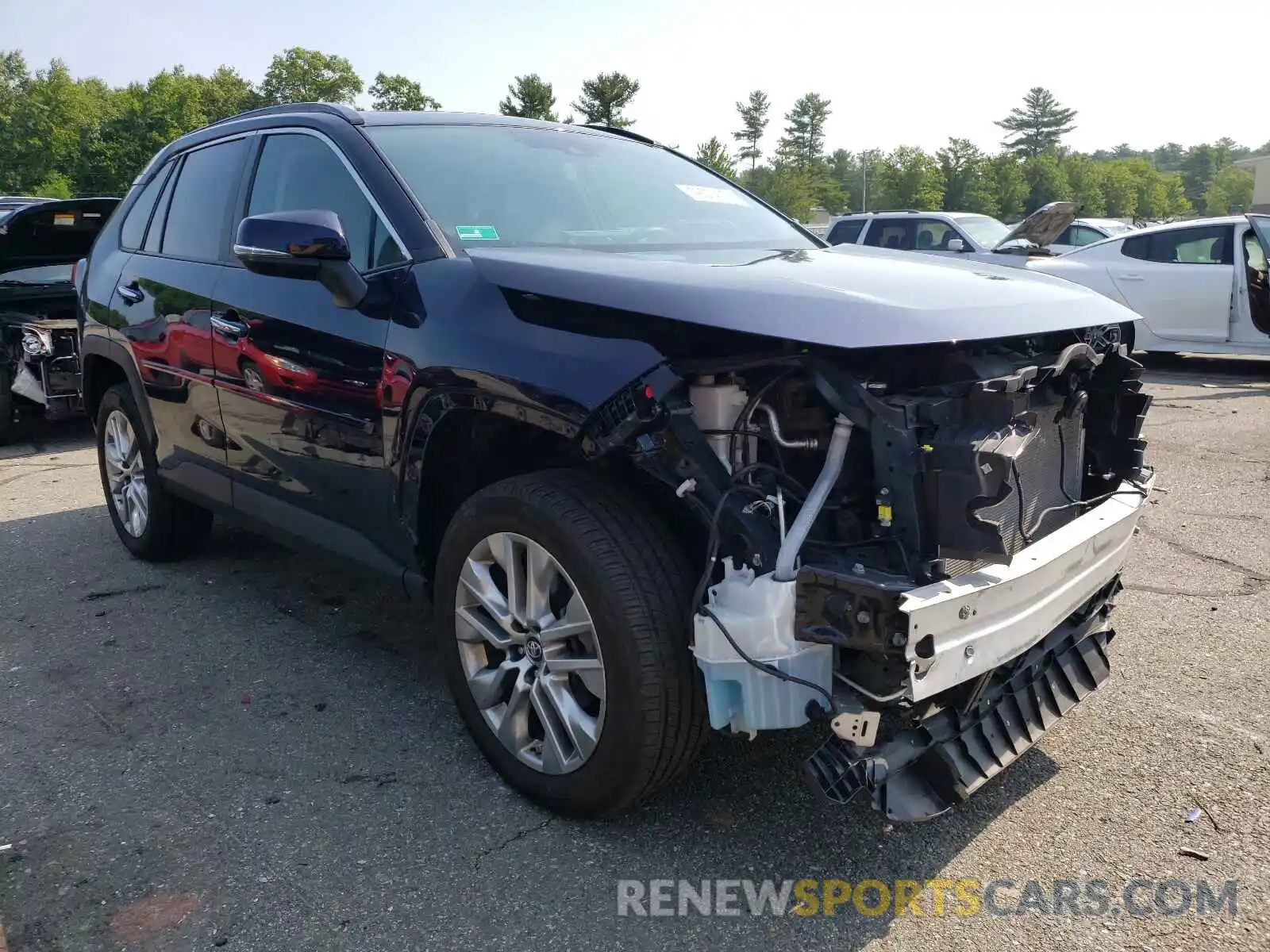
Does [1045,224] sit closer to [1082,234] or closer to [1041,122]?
[1082,234]

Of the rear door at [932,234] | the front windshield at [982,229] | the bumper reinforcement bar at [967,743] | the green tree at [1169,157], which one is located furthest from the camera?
the green tree at [1169,157]

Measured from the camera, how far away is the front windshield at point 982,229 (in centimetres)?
1238

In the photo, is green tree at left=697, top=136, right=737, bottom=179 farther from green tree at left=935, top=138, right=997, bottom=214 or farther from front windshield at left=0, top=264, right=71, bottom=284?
front windshield at left=0, top=264, right=71, bottom=284

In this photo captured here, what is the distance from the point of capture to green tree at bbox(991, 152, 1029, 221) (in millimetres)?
65000

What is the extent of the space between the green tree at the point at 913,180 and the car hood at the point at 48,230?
2363 inches

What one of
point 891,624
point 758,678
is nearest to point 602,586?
point 758,678

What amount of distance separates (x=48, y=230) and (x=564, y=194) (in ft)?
21.3

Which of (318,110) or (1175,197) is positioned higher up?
(1175,197)

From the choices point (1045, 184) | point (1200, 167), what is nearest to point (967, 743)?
point (1045, 184)

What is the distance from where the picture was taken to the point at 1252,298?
10.0m

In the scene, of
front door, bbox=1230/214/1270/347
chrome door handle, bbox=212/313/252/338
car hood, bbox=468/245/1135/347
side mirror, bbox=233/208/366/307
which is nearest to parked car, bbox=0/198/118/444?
chrome door handle, bbox=212/313/252/338

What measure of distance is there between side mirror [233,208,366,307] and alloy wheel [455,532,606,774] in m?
0.93

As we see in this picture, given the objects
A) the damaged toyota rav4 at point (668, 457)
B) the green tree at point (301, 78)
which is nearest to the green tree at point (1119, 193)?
the green tree at point (301, 78)

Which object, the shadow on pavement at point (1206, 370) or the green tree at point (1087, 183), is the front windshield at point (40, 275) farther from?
the green tree at point (1087, 183)
